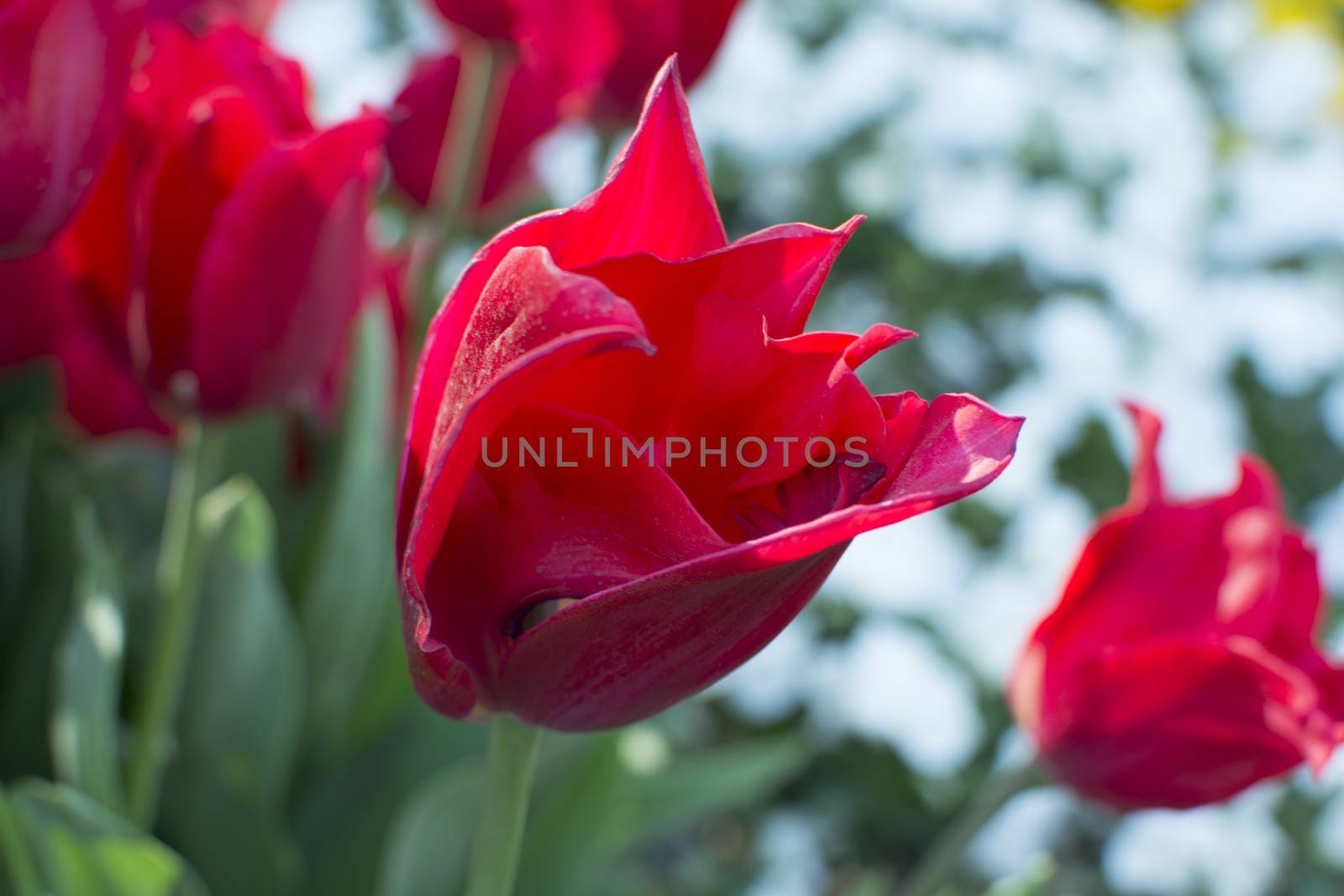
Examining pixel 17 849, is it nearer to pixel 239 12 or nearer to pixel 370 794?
pixel 370 794

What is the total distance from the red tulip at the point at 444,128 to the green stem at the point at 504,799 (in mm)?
289

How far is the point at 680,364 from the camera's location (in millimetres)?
182

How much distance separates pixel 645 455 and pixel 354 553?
0.30 metres

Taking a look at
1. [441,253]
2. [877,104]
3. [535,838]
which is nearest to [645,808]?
[535,838]

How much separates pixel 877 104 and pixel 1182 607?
799mm

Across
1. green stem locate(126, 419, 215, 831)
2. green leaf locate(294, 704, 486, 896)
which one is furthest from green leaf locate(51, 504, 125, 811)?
green leaf locate(294, 704, 486, 896)

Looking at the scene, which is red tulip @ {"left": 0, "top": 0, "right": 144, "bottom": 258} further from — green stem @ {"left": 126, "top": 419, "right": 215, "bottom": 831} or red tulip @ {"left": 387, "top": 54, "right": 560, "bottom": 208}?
red tulip @ {"left": 387, "top": 54, "right": 560, "bottom": 208}

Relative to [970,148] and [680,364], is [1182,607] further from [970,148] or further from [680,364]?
[970,148]

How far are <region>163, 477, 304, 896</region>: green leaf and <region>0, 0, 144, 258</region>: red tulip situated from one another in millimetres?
134

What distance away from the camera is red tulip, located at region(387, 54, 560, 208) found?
18.5 inches

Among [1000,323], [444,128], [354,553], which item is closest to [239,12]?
[444,128]

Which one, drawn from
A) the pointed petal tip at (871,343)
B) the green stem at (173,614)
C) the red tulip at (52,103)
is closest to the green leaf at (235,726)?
the green stem at (173,614)

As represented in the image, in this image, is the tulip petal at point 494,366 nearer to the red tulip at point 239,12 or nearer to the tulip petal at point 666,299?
the tulip petal at point 666,299

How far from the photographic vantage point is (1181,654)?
0.97 feet
